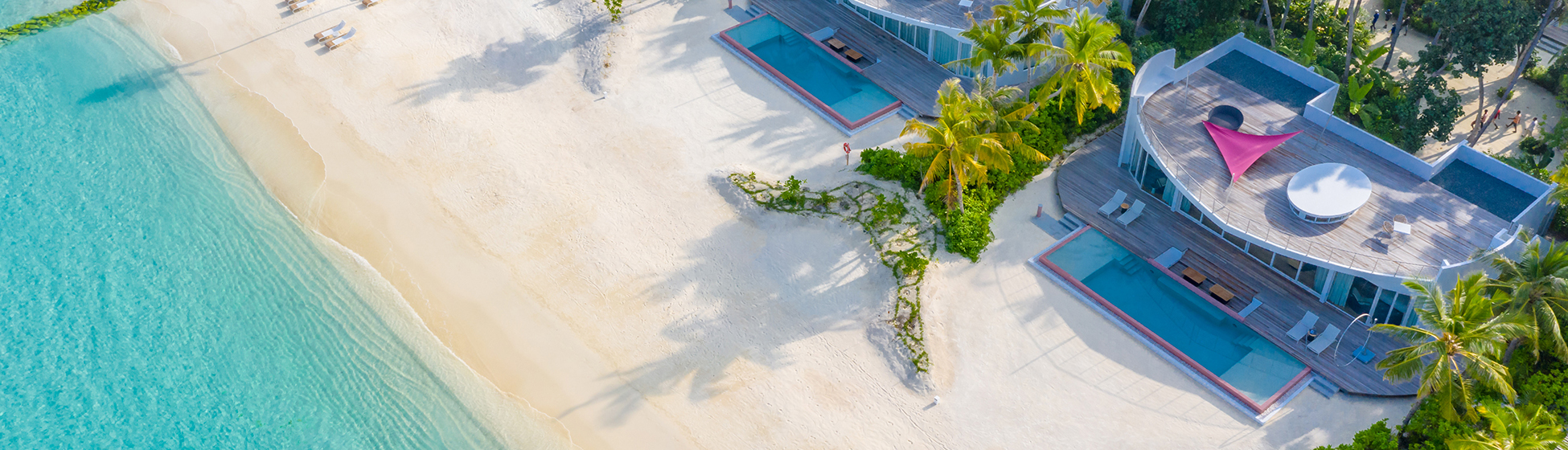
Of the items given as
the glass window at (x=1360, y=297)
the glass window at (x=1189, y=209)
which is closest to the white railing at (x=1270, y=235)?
the glass window at (x=1360, y=297)

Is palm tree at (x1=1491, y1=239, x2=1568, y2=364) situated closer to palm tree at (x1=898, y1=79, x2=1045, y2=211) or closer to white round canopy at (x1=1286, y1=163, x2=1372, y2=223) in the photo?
white round canopy at (x1=1286, y1=163, x2=1372, y2=223)

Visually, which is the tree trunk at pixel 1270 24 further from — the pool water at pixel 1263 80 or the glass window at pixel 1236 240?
the glass window at pixel 1236 240

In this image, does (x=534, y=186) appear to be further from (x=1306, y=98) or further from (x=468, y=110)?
(x=1306, y=98)

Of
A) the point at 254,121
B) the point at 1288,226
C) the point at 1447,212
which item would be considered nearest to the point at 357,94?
the point at 254,121

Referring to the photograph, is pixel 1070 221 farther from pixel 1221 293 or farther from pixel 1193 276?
pixel 1221 293

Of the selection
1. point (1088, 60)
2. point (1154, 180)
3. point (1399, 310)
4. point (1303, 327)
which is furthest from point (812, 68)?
point (1399, 310)
